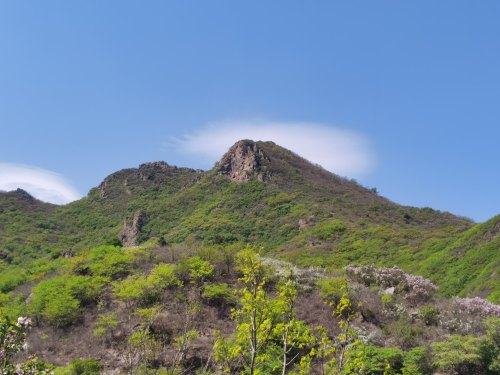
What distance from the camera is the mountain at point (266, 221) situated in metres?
46.6

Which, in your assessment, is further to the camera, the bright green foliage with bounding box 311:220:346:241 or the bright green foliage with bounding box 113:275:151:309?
the bright green foliage with bounding box 311:220:346:241

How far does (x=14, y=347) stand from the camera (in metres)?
5.12

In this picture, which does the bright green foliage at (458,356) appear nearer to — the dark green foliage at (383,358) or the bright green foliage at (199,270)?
the dark green foliage at (383,358)

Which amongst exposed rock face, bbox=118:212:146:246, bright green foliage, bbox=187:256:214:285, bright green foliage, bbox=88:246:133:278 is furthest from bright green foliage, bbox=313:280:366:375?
exposed rock face, bbox=118:212:146:246

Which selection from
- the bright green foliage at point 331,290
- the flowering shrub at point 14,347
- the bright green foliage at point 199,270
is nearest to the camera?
the flowering shrub at point 14,347

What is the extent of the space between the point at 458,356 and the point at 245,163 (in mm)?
76282

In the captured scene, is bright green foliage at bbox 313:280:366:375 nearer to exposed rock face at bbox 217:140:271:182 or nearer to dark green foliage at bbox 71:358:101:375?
dark green foliage at bbox 71:358:101:375

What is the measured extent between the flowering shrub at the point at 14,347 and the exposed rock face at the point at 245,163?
78.8 metres

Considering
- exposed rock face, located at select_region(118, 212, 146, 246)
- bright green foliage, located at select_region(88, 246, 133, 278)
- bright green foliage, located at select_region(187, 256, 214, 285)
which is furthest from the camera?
exposed rock face, located at select_region(118, 212, 146, 246)

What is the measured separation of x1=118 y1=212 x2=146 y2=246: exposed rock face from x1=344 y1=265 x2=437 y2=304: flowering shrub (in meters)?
53.4

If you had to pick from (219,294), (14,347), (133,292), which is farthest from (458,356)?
(14,347)

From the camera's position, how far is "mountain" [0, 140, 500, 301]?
46625mm

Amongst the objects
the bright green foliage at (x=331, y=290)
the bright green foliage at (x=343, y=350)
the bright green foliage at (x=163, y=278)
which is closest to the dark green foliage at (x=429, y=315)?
the bright green foliage at (x=331, y=290)

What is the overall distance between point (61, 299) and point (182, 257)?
17.2 ft
